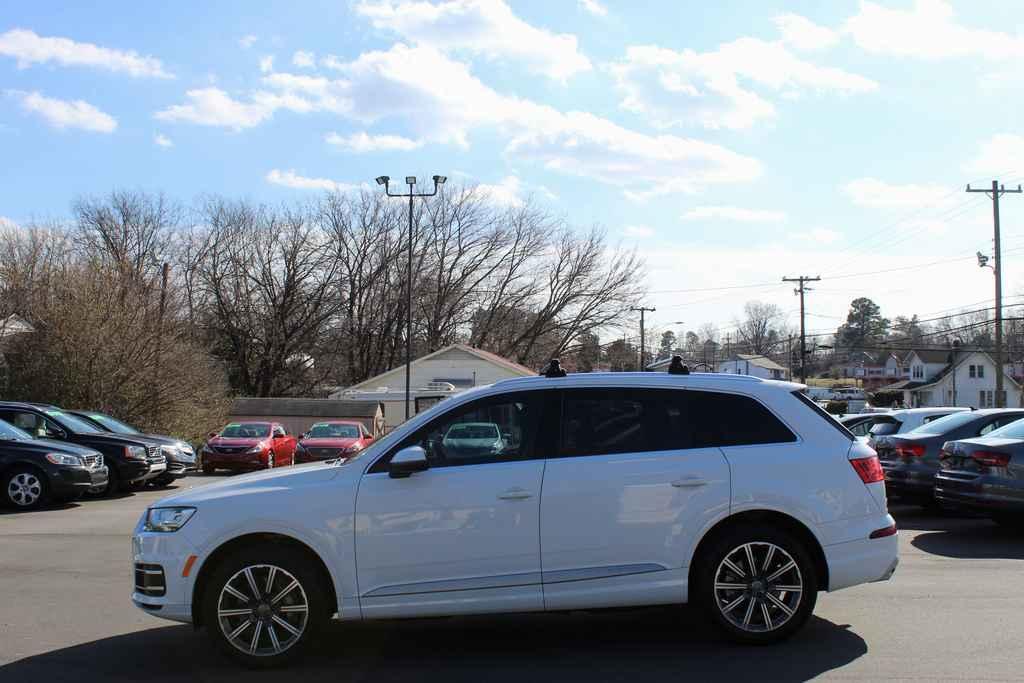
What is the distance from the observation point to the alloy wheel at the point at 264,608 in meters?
5.74

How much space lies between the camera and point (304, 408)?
4209cm

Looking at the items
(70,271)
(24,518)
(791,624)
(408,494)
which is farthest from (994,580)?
(70,271)

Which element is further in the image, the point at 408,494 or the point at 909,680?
the point at 408,494

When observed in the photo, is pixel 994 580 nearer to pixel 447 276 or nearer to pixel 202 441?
pixel 202 441

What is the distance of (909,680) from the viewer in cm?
537

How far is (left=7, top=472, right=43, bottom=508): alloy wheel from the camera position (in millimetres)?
14539

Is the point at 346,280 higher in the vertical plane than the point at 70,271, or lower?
higher

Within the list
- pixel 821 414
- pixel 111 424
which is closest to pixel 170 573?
pixel 821 414

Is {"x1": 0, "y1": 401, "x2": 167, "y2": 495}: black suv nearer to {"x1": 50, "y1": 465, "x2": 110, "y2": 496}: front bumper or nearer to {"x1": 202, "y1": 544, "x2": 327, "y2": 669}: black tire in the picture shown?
{"x1": 50, "y1": 465, "x2": 110, "y2": 496}: front bumper

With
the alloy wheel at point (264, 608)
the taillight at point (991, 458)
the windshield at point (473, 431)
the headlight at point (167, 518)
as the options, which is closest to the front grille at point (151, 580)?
the headlight at point (167, 518)

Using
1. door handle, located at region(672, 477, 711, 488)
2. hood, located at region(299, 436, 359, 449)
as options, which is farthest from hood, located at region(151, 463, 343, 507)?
hood, located at region(299, 436, 359, 449)

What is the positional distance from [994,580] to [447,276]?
60753mm

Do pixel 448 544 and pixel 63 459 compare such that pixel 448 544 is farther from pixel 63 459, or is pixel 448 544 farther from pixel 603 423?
pixel 63 459

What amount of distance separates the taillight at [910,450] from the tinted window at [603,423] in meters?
8.59
